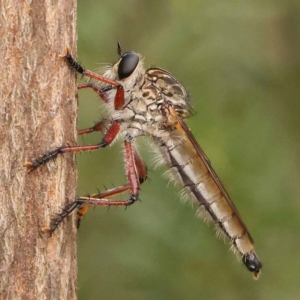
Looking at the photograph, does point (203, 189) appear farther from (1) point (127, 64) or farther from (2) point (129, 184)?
(1) point (127, 64)

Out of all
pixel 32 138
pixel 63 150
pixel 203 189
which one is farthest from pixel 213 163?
pixel 32 138

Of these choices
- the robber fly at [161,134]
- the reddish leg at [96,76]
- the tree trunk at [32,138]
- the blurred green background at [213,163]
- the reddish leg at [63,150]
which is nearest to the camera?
the tree trunk at [32,138]

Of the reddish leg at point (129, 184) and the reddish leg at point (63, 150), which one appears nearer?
the reddish leg at point (63, 150)

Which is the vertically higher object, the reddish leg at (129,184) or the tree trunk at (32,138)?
the reddish leg at (129,184)

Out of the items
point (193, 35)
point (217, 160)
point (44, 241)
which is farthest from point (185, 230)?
point (44, 241)

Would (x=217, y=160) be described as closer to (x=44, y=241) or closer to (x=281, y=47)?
(x=281, y=47)

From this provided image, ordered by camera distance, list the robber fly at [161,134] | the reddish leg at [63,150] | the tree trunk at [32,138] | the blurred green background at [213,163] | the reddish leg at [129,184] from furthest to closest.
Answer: the blurred green background at [213,163], the robber fly at [161,134], the reddish leg at [129,184], the reddish leg at [63,150], the tree trunk at [32,138]

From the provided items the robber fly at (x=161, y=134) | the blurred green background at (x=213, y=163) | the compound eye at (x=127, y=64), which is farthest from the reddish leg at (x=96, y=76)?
the blurred green background at (x=213, y=163)

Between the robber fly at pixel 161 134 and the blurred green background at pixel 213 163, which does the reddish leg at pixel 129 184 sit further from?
the blurred green background at pixel 213 163

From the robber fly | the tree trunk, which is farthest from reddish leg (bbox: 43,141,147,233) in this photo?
the tree trunk
